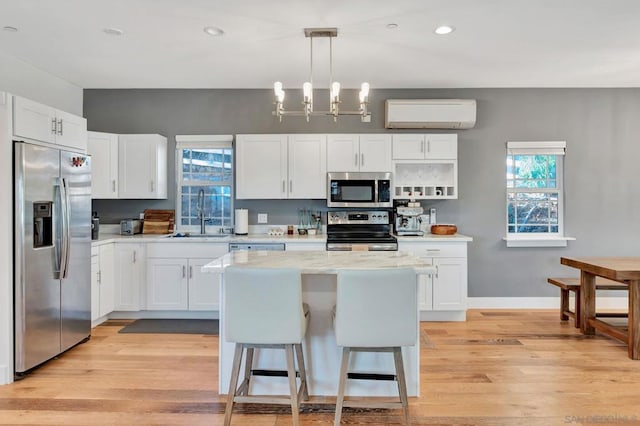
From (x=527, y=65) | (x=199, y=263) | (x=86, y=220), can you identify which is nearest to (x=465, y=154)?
(x=527, y=65)

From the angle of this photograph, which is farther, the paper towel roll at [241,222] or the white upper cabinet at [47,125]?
the paper towel roll at [241,222]

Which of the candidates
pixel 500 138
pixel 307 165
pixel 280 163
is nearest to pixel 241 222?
pixel 280 163

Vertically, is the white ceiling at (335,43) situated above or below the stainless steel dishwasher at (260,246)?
above

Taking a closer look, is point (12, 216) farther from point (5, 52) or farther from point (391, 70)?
point (391, 70)

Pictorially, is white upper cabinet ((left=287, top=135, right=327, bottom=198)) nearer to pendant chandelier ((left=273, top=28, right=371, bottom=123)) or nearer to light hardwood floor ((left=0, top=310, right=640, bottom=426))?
pendant chandelier ((left=273, top=28, right=371, bottom=123))

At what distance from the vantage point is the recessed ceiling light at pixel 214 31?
3266 mm

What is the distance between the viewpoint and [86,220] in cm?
367

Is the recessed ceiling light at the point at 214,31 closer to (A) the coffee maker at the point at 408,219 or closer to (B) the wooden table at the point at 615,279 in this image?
(A) the coffee maker at the point at 408,219

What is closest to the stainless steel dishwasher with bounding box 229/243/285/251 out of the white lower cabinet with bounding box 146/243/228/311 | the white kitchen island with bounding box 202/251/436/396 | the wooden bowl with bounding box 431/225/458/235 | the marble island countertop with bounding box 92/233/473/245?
the marble island countertop with bounding box 92/233/473/245

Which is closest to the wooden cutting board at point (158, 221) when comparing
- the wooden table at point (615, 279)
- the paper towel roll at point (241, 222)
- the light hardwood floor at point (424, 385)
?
the paper towel roll at point (241, 222)

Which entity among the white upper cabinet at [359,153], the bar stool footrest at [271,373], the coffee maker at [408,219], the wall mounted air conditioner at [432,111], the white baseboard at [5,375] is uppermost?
the wall mounted air conditioner at [432,111]

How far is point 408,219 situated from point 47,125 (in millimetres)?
3687

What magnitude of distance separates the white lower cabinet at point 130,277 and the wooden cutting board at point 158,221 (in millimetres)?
459

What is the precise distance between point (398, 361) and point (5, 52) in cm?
437
